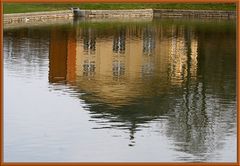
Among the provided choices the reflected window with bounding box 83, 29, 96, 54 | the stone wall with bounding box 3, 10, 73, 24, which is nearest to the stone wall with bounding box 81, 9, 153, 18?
the stone wall with bounding box 3, 10, 73, 24

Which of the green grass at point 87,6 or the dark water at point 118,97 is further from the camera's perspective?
the green grass at point 87,6

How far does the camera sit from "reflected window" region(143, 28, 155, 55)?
4431cm

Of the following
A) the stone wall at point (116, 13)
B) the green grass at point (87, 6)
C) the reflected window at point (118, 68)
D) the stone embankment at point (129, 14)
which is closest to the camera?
the reflected window at point (118, 68)

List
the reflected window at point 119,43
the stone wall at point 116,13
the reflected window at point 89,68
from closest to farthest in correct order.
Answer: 1. the reflected window at point 89,68
2. the reflected window at point 119,43
3. the stone wall at point 116,13

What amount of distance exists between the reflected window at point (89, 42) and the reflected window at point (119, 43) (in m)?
1.40

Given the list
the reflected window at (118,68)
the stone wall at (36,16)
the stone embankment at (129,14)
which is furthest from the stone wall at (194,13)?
the reflected window at (118,68)

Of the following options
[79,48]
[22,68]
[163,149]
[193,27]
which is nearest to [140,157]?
[163,149]

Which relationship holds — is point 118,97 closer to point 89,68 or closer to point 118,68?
point 118,68

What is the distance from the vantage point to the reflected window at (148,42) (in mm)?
44312

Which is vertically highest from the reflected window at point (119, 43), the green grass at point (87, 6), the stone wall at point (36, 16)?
the green grass at point (87, 6)

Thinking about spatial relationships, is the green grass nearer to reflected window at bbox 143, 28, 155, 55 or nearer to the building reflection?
the building reflection

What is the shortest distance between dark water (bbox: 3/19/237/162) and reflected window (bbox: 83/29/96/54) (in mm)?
118

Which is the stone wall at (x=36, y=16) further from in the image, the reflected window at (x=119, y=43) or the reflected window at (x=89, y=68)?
the reflected window at (x=89, y=68)

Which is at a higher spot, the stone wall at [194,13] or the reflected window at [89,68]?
the stone wall at [194,13]
